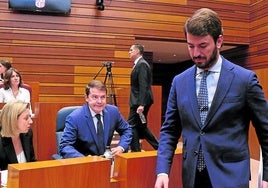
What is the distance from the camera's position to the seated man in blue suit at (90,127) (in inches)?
87.5

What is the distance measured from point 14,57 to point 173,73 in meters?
7.10

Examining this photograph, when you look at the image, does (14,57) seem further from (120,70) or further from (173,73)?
(173,73)

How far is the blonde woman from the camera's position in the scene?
7.03 feet

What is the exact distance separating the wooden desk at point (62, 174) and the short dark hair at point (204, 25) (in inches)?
25.1

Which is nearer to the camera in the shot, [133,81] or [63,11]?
[133,81]

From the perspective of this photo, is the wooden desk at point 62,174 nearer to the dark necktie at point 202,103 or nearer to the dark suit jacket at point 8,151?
the dark necktie at point 202,103

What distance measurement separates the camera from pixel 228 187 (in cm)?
118

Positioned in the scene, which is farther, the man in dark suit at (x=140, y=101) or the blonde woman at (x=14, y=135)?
the man in dark suit at (x=140, y=101)

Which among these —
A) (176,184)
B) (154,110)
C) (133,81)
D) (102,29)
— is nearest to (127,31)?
(102,29)

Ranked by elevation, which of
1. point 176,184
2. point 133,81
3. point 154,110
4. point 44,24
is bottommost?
point 176,184

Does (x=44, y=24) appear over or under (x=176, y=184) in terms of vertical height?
over

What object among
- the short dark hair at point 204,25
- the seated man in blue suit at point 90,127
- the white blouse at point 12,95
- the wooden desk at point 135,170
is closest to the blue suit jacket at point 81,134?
the seated man in blue suit at point 90,127

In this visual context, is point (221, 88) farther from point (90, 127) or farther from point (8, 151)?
point (8, 151)

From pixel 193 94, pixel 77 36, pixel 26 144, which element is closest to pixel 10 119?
pixel 26 144
